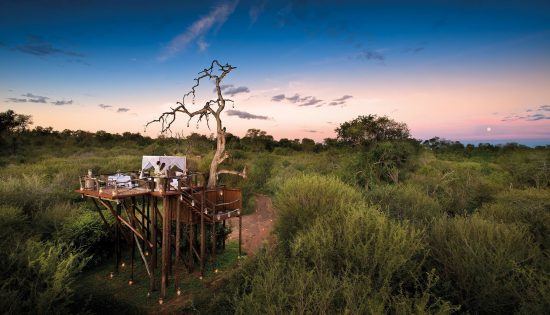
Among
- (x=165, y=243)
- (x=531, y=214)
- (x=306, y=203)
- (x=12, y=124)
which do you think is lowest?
(x=165, y=243)

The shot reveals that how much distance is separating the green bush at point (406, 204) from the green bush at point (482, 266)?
7.43ft

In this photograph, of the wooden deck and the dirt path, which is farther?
the dirt path

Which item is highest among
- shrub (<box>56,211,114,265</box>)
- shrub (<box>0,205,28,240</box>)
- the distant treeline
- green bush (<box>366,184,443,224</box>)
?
the distant treeline

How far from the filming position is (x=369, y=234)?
23.1 feet

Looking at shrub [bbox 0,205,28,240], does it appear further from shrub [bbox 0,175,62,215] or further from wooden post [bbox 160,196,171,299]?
wooden post [bbox 160,196,171,299]

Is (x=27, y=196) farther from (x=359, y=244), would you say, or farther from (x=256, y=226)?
(x=359, y=244)

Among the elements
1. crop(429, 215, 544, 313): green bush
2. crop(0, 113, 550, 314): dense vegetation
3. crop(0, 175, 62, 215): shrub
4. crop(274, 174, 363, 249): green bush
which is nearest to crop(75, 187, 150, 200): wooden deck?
crop(0, 113, 550, 314): dense vegetation

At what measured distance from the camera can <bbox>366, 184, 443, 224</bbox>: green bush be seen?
10.3 m

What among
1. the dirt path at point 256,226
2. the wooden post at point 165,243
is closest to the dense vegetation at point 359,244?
the dirt path at point 256,226

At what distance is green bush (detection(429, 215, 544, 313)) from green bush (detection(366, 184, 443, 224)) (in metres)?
2.26

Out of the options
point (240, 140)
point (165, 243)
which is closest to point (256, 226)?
point (165, 243)

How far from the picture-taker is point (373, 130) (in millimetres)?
22188

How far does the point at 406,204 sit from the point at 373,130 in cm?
1181

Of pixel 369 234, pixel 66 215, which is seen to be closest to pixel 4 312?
pixel 369 234
